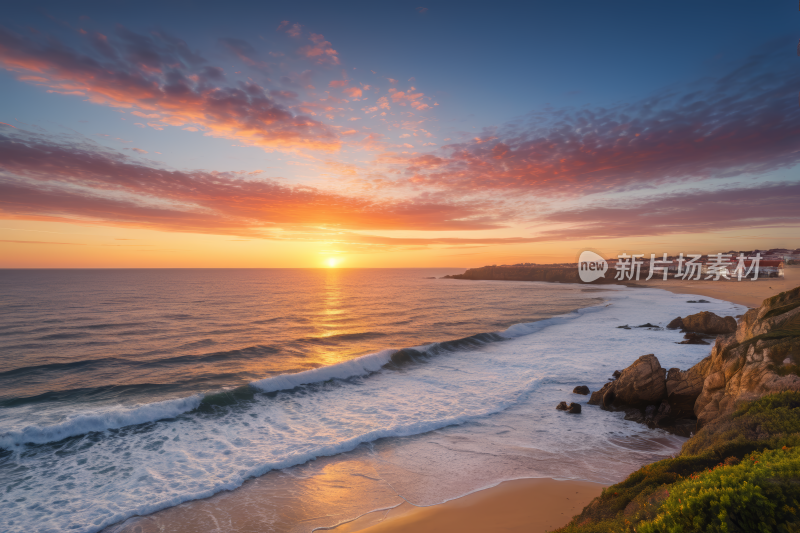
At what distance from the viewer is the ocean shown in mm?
9953

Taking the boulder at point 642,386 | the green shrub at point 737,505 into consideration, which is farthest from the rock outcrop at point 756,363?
the green shrub at point 737,505

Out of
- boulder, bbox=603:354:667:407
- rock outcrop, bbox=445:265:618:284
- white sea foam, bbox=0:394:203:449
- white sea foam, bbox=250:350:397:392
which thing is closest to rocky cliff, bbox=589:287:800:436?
boulder, bbox=603:354:667:407

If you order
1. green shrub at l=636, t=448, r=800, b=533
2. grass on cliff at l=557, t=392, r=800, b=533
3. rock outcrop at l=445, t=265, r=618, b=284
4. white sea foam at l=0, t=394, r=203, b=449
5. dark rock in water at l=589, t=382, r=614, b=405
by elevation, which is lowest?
white sea foam at l=0, t=394, r=203, b=449

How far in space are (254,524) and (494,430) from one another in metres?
9.03

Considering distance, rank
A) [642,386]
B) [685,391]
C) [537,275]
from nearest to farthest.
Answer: [685,391], [642,386], [537,275]

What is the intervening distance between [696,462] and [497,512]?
455cm

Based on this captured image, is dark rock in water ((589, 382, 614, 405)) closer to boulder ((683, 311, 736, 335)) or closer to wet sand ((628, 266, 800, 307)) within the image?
wet sand ((628, 266, 800, 307))

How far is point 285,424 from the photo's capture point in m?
15.2

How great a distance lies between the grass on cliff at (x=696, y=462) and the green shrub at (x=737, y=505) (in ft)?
1.14

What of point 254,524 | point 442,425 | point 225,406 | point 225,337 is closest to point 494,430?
point 442,425

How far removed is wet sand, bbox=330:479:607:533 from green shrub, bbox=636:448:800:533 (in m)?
4.72

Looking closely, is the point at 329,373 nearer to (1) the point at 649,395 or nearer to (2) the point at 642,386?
(2) the point at 642,386

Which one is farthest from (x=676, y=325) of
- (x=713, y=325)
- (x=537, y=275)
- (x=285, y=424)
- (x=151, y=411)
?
(x=537, y=275)

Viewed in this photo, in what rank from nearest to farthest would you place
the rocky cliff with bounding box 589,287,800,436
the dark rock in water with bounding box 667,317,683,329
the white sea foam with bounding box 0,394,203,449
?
1. the rocky cliff with bounding box 589,287,800,436
2. the white sea foam with bounding box 0,394,203,449
3. the dark rock in water with bounding box 667,317,683,329
